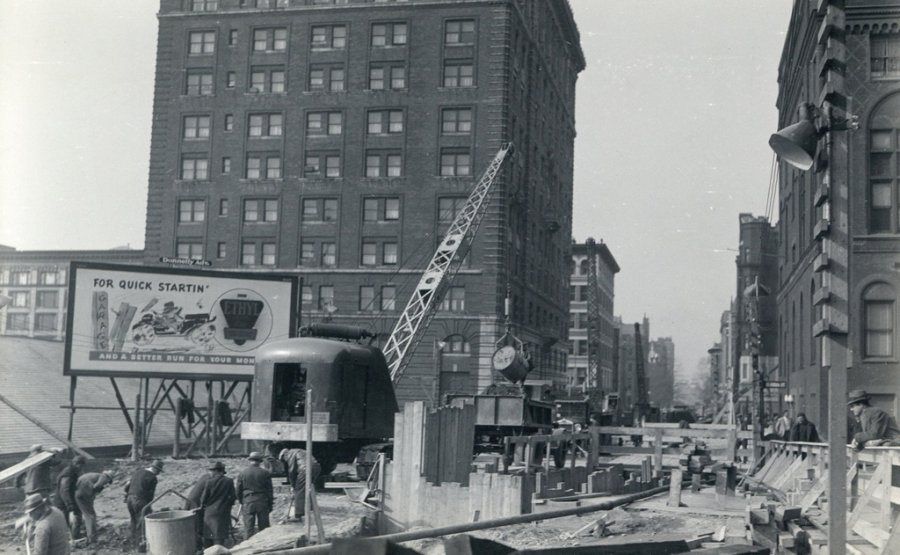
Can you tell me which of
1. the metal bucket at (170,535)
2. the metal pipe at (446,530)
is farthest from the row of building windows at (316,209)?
the metal bucket at (170,535)

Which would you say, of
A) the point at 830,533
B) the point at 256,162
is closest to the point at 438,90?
the point at 256,162

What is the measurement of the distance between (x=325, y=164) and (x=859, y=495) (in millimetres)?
52681

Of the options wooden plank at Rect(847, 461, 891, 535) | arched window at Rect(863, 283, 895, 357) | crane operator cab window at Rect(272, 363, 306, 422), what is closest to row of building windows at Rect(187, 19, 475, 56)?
arched window at Rect(863, 283, 895, 357)

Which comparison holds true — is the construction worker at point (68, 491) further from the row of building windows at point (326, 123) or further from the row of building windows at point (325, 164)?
the row of building windows at point (326, 123)

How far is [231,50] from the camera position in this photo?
211ft

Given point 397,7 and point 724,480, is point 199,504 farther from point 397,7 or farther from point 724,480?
point 397,7

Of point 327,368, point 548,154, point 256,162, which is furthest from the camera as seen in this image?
point 548,154

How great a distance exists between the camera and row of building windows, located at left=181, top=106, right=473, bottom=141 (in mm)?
60875

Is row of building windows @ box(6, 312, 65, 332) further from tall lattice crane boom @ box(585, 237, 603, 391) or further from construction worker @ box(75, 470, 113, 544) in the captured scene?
construction worker @ box(75, 470, 113, 544)

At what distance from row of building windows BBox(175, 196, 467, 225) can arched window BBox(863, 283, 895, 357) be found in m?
32.2

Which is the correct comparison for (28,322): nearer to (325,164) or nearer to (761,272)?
(325,164)

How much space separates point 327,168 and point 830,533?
55505mm

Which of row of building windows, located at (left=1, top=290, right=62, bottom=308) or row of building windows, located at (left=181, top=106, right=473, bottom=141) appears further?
row of building windows, located at (left=1, top=290, right=62, bottom=308)

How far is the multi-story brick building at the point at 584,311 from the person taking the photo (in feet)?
362
